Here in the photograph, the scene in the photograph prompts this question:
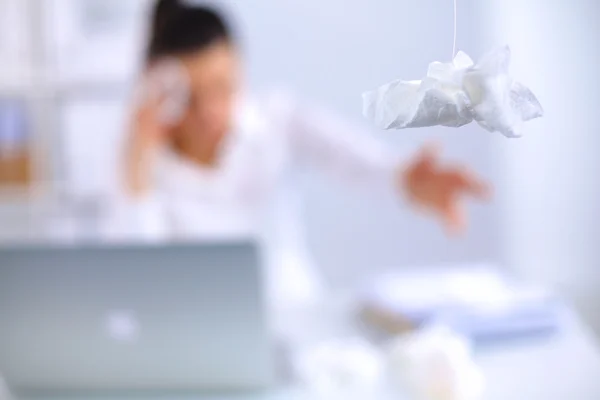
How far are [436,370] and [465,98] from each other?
553mm

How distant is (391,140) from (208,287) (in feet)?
4.29

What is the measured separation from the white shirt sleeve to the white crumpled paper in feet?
3.64

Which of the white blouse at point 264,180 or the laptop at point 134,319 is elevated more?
the white blouse at point 264,180

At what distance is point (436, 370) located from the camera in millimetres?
856

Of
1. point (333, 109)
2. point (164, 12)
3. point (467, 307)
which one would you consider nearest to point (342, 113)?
point (333, 109)

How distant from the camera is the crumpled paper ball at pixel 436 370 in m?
0.85

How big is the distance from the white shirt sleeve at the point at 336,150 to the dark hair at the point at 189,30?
27cm

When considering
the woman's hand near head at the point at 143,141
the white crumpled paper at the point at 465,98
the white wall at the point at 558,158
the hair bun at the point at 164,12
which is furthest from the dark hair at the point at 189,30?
the white crumpled paper at the point at 465,98

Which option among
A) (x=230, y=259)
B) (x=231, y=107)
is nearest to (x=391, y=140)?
(x=231, y=107)

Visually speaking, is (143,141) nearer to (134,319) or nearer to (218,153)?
(218,153)

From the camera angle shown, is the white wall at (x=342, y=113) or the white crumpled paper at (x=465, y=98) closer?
the white crumpled paper at (x=465, y=98)

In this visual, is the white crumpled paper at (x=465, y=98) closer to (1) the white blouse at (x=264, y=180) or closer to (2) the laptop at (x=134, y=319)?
(2) the laptop at (x=134, y=319)

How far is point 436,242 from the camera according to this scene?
6.95ft

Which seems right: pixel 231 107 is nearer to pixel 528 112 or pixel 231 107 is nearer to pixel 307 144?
pixel 307 144
